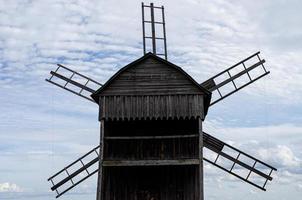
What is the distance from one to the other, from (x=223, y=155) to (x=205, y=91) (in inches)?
178

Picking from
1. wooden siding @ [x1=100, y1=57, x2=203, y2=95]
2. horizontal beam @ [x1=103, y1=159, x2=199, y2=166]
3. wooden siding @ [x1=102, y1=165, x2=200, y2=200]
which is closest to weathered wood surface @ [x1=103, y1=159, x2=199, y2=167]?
horizontal beam @ [x1=103, y1=159, x2=199, y2=166]

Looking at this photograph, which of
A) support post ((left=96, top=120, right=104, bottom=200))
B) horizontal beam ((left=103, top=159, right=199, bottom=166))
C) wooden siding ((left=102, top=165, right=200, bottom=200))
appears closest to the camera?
support post ((left=96, top=120, right=104, bottom=200))

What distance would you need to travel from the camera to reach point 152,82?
77.8ft

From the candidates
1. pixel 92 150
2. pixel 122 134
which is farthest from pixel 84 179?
pixel 122 134

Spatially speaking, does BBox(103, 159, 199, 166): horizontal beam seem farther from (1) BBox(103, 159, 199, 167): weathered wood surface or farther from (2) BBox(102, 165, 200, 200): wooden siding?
(2) BBox(102, 165, 200, 200): wooden siding

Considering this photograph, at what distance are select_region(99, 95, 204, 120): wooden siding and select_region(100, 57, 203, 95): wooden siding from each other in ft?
0.90

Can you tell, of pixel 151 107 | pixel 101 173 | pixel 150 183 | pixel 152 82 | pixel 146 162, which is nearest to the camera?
pixel 101 173

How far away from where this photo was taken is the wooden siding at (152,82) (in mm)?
23562

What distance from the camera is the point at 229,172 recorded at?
2630cm

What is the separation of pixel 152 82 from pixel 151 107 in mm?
1210

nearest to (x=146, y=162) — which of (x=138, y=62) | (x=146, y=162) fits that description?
(x=146, y=162)

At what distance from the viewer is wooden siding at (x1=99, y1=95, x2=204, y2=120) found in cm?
2331

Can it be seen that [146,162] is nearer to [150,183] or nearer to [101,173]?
[101,173]

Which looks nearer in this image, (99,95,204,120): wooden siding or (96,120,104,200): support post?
(96,120,104,200): support post
